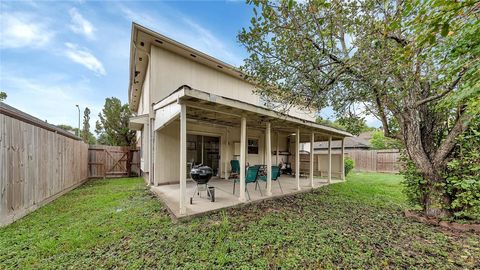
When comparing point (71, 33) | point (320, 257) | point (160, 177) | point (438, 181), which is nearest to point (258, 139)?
point (160, 177)

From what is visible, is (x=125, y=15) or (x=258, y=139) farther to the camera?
(x=258, y=139)

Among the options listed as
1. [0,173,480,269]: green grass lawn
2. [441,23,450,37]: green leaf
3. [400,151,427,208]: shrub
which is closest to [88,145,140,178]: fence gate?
[0,173,480,269]: green grass lawn

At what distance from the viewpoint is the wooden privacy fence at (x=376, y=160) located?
14.8 m

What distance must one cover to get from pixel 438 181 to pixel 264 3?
5.08 m

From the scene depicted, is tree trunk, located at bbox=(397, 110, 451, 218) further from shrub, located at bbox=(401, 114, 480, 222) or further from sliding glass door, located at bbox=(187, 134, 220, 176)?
sliding glass door, located at bbox=(187, 134, 220, 176)

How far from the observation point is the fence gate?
1088cm

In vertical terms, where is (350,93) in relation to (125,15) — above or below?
below

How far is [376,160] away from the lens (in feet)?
51.1

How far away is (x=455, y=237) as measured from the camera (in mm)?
A: 3492

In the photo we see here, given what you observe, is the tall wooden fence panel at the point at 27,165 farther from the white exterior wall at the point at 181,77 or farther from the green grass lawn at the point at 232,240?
the white exterior wall at the point at 181,77

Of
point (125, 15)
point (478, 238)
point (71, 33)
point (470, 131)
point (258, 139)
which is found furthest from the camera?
point (258, 139)

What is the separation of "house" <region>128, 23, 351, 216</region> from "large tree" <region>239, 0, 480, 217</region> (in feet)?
3.63

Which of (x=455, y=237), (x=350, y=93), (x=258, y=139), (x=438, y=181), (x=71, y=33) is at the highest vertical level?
(x=71, y=33)

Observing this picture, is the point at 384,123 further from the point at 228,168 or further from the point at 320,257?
the point at 228,168
